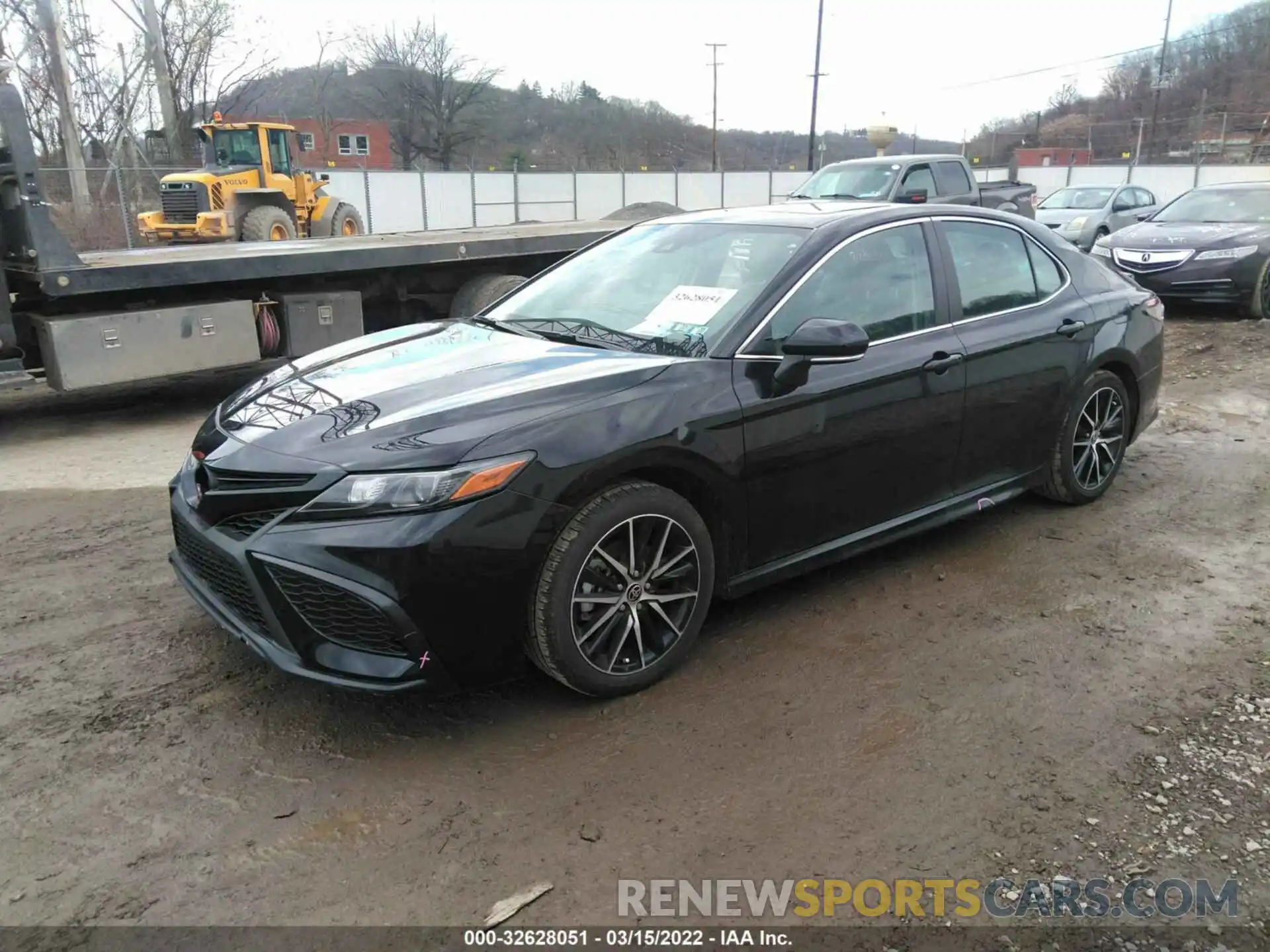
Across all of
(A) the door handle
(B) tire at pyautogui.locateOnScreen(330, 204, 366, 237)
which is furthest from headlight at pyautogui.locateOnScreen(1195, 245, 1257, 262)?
(B) tire at pyautogui.locateOnScreen(330, 204, 366, 237)

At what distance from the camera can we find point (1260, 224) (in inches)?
446

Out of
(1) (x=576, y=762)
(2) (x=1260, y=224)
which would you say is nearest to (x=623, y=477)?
(1) (x=576, y=762)

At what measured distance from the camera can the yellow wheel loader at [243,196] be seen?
1811cm

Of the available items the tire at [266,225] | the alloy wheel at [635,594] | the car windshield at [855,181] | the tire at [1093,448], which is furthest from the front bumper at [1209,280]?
the tire at [266,225]

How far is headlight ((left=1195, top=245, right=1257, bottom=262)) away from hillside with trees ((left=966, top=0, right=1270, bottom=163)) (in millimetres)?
42557

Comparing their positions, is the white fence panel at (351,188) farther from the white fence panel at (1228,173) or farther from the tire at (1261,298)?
the white fence panel at (1228,173)

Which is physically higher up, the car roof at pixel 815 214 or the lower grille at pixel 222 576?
the car roof at pixel 815 214

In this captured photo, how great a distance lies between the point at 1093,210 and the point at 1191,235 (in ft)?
27.2

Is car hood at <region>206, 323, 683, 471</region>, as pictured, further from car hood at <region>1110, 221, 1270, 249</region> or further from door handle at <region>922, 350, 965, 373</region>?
car hood at <region>1110, 221, 1270, 249</region>

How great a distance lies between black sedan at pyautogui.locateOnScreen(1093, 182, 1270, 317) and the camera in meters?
11.0

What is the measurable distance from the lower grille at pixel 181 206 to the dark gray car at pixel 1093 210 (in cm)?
1610

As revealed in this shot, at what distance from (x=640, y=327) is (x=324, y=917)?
238 centimetres

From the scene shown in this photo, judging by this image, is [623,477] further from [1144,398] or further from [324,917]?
[1144,398]

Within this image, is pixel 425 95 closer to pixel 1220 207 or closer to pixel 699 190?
pixel 699 190
